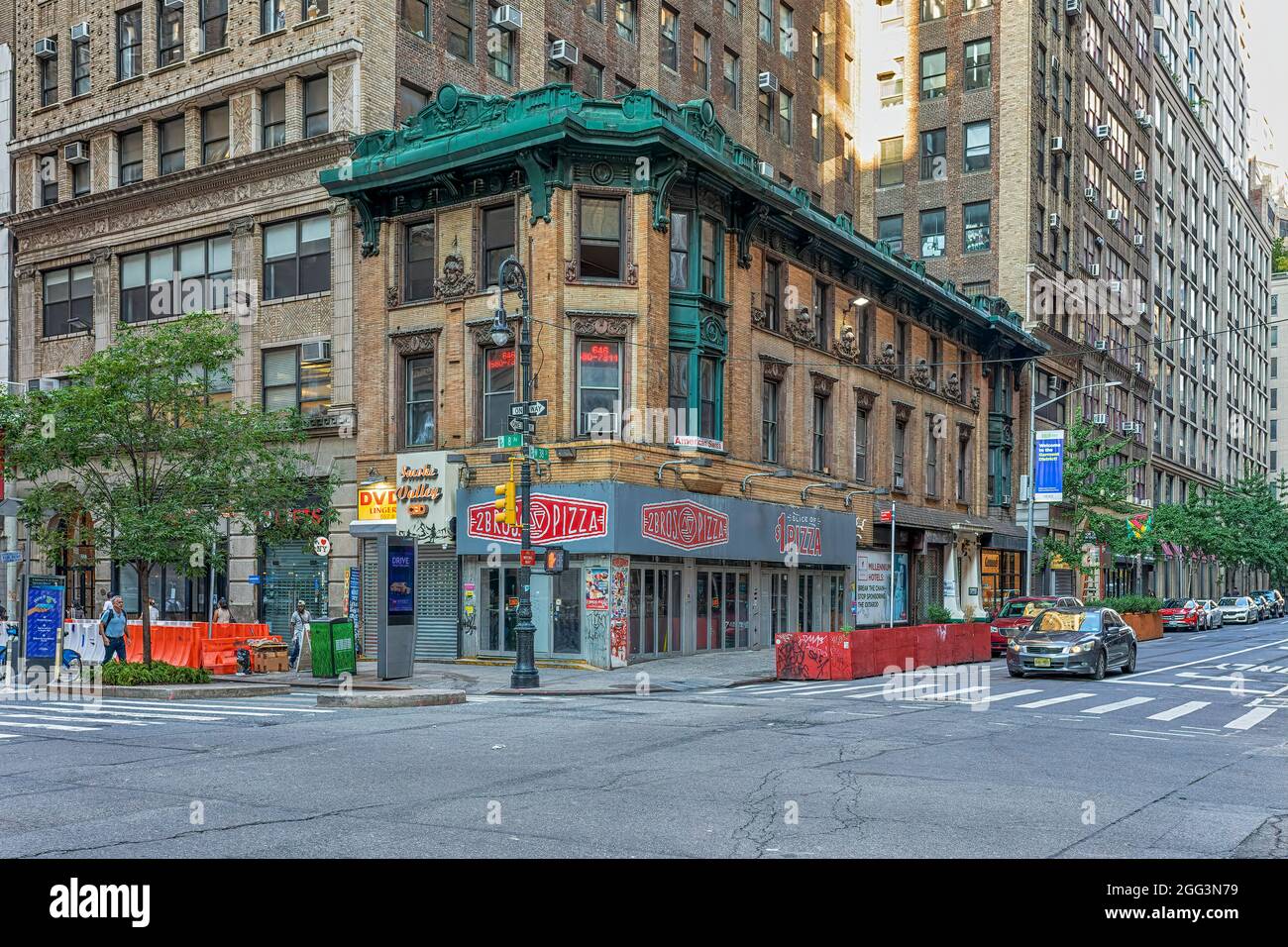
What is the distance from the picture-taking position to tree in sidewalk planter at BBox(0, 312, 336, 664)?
24703mm

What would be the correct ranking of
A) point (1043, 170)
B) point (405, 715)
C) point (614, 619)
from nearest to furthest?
point (405, 715) → point (614, 619) → point (1043, 170)

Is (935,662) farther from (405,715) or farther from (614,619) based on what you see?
(405,715)

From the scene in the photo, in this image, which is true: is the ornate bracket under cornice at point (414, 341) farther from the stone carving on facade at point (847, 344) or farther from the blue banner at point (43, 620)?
the stone carving on facade at point (847, 344)

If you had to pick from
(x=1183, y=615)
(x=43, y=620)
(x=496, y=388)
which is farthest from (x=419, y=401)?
(x=1183, y=615)

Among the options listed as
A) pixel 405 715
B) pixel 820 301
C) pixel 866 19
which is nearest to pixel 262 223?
pixel 820 301

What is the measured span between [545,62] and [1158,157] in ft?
188

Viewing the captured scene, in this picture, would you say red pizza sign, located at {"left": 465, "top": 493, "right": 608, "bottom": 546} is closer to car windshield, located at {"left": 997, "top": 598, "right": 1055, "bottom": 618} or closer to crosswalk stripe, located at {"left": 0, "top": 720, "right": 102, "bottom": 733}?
car windshield, located at {"left": 997, "top": 598, "right": 1055, "bottom": 618}

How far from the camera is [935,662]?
31.6 meters

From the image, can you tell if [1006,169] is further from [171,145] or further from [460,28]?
[171,145]

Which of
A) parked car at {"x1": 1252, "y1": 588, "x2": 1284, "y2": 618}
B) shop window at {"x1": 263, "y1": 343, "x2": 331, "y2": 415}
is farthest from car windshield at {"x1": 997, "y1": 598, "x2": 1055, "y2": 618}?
parked car at {"x1": 1252, "y1": 588, "x2": 1284, "y2": 618}

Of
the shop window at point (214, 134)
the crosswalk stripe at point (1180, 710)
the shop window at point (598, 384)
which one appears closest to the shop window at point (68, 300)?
the shop window at point (214, 134)

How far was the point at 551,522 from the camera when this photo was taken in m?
31.1

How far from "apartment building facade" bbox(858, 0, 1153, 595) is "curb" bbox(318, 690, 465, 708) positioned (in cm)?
3826

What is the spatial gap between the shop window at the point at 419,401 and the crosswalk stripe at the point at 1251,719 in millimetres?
20560
